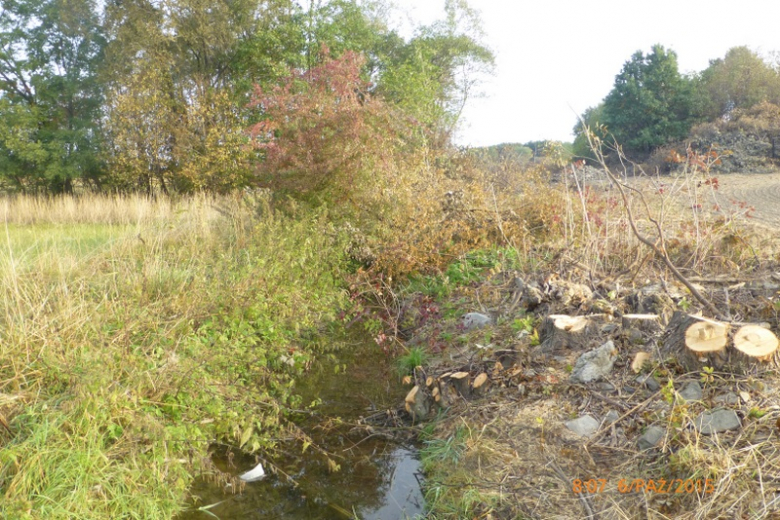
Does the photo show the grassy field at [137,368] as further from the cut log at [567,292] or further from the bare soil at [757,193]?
the bare soil at [757,193]

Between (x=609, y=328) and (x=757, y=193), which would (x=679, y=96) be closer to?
(x=757, y=193)

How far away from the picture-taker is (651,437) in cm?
316

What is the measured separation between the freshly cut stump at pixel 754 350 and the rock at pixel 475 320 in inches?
99.0

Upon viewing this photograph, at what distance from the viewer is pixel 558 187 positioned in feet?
29.9

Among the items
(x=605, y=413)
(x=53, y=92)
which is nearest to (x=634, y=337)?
(x=605, y=413)

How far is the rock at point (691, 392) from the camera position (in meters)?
3.34

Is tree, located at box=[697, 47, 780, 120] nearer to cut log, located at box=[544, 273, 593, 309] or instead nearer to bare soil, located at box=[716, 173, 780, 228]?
bare soil, located at box=[716, 173, 780, 228]

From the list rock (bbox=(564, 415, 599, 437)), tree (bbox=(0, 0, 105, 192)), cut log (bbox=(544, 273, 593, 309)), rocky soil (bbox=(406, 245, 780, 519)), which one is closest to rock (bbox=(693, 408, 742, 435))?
rocky soil (bbox=(406, 245, 780, 519))

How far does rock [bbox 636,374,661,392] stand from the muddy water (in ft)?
5.34

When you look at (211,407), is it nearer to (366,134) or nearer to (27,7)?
(366,134)

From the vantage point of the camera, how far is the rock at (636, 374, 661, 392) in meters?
3.59

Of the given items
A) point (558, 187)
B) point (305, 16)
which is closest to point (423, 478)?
point (558, 187)

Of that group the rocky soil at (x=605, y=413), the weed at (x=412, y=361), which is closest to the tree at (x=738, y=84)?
the rocky soil at (x=605, y=413)

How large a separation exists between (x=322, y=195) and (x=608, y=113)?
2314 cm
